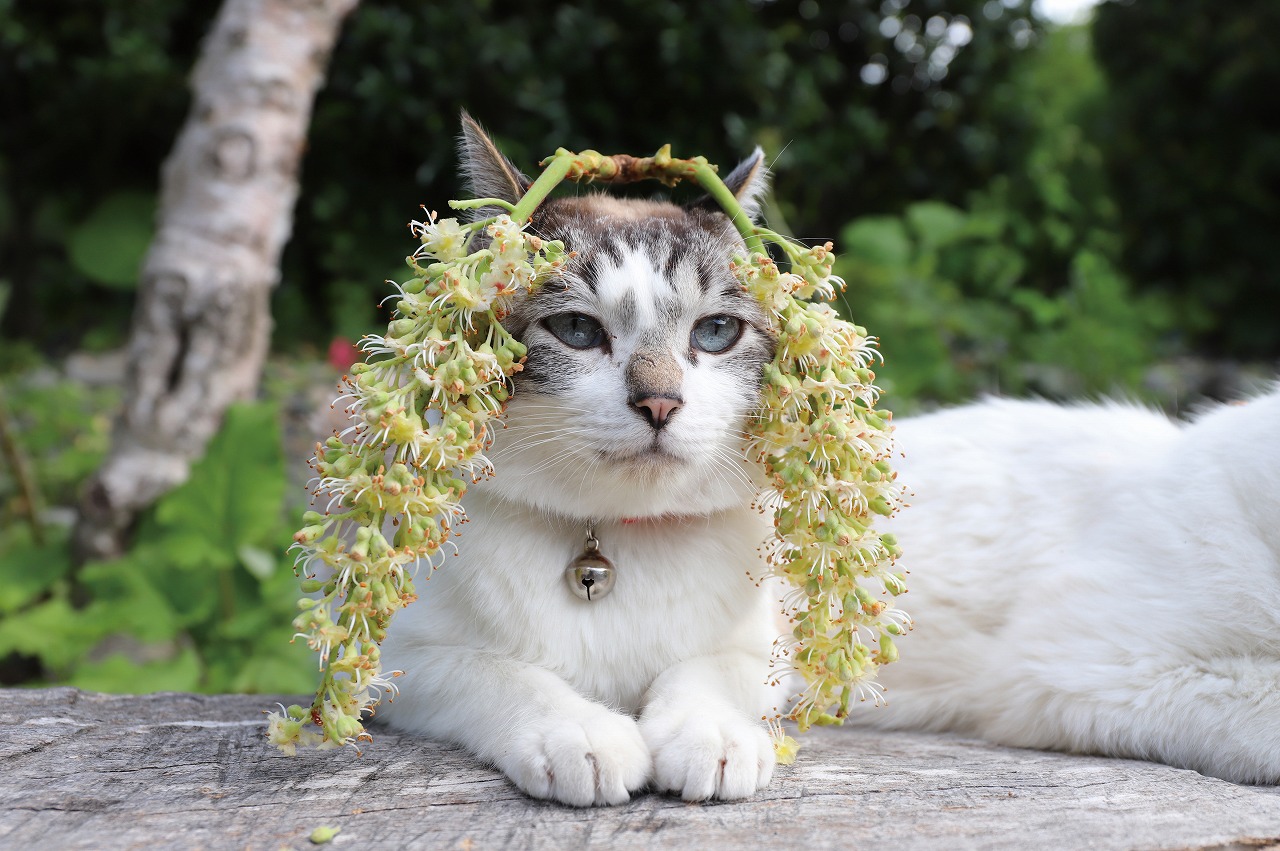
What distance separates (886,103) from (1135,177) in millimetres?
2679

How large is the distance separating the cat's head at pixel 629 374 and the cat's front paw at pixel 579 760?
0.38 m

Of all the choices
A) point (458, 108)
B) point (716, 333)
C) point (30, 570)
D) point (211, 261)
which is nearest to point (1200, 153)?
point (458, 108)

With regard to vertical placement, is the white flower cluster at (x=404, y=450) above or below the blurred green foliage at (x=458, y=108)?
below

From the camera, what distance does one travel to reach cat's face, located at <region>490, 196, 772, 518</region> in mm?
1718

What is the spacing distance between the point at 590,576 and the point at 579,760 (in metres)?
0.36

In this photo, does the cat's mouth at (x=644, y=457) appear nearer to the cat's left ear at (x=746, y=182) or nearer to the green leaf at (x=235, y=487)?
the cat's left ear at (x=746, y=182)

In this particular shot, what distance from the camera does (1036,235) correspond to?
5832 millimetres

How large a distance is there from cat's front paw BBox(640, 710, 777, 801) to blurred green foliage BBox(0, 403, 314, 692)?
1.73 m

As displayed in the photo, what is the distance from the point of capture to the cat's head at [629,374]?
5.64 ft

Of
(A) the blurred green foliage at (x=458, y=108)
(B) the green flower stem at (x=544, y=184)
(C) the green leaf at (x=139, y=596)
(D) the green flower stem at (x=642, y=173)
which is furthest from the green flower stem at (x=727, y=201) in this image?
(A) the blurred green foliage at (x=458, y=108)

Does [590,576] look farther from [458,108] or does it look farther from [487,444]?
[458,108]

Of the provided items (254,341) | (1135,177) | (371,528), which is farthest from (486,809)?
(1135,177)

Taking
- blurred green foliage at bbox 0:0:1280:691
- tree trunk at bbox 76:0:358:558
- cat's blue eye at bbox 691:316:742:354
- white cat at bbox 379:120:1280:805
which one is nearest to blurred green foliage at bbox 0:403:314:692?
tree trunk at bbox 76:0:358:558

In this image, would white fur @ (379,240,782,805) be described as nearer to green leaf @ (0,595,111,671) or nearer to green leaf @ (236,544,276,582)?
green leaf @ (236,544,276,582)
